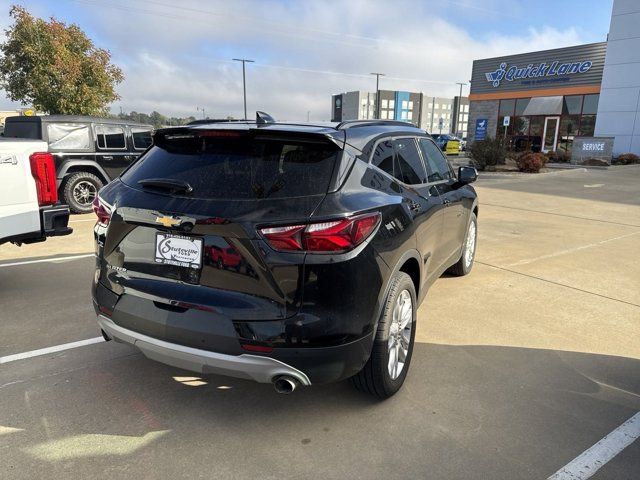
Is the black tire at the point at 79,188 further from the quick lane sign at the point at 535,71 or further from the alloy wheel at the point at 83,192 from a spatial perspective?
the quick lane sign at the point at 535,71

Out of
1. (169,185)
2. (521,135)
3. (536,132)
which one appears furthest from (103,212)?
(521,135)

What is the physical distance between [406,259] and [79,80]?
64.2 feet

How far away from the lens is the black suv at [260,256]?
2.41 metres

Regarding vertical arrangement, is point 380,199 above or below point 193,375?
above

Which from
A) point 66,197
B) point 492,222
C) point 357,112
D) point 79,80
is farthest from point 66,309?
point 357,112

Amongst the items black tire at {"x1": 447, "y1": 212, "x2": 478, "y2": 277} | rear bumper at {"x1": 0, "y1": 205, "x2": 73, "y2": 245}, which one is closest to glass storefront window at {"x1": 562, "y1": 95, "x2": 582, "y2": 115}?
black tire at {"x1": 447, "y1": 212, "x2": 478, "y2": 277}

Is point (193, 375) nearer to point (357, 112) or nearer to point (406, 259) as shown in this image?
point (406, 259)

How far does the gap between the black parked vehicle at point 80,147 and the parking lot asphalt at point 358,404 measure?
493cm

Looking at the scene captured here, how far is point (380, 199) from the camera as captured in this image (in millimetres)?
2838

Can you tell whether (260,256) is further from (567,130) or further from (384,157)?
(567,130)

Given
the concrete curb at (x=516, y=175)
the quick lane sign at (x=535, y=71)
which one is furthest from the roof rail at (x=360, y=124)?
the quick lane sign at (x=535, y=71)

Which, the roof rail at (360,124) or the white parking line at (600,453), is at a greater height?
the roof rail at (360,124)

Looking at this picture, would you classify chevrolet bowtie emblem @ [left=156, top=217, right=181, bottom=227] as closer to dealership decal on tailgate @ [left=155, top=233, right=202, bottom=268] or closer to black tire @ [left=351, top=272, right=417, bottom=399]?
dealership decal on tailgate @ [left=155, top=233, right=202, bottom=268]

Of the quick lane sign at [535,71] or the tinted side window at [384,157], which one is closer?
the tinted side window at [384,157]
